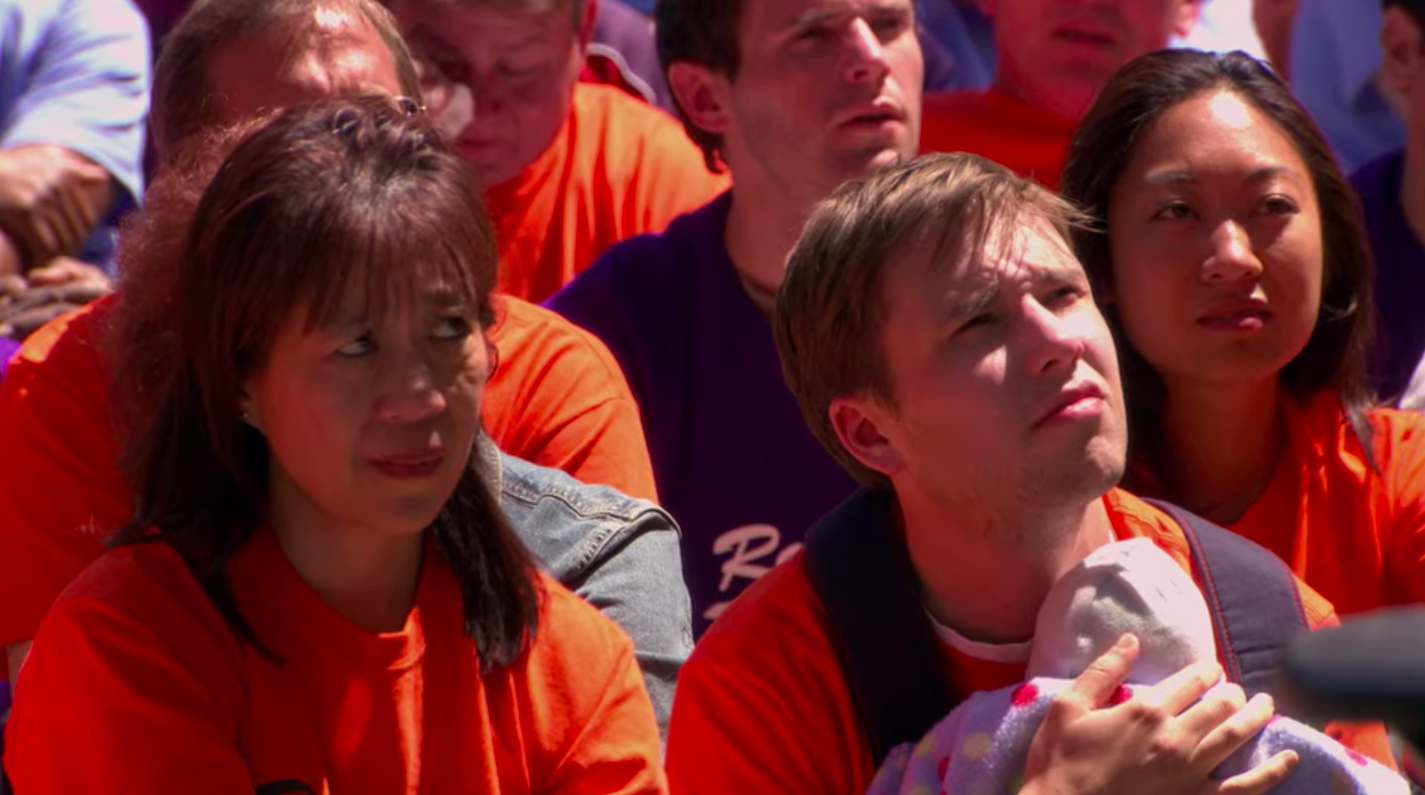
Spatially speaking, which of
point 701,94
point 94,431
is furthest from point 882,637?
point 701,94

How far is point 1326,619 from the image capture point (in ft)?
7.00

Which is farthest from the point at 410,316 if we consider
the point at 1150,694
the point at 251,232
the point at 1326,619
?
the point at 1326,619

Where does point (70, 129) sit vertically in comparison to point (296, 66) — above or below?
below

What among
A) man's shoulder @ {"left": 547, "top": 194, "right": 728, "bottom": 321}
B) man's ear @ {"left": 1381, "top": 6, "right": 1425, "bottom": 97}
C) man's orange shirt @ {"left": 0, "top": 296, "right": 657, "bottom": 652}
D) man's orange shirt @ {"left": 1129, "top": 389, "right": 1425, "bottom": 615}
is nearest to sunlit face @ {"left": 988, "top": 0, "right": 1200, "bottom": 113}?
man's ear @ {"left": 1381, "top": 6, "right": 1425, "bottom": 97}

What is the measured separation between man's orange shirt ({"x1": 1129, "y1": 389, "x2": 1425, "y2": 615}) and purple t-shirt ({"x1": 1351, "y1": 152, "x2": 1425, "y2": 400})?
1.71 ft

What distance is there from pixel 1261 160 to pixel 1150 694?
94 cm

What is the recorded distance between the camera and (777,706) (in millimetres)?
2018

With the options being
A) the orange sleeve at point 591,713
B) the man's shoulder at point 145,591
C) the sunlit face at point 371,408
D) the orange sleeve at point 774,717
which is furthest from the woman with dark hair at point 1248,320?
the man's shoulder at point 145,591

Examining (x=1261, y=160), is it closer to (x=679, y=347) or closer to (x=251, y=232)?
(x=679, y=347)

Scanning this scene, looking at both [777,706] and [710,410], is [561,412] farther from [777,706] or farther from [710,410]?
[777,706]

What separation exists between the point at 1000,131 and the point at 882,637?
1.78 m

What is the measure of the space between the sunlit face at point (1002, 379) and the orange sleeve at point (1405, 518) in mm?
658

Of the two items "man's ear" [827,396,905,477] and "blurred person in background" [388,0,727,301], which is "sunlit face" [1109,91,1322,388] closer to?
"man's ear" [827,396,905,477]

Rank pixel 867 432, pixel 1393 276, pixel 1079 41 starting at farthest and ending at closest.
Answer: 1. pixel 1079 41
2. pixel 1393 276
3. pixel 867 432
